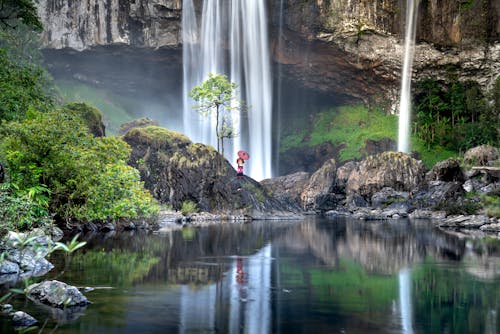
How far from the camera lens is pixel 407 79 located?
7162 centimetres

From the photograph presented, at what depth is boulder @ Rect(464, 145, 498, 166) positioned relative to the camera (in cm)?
5140

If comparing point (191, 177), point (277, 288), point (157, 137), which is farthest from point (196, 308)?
point (157, 137)

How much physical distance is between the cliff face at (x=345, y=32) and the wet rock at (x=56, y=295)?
6045 cm

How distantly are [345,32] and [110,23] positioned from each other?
87.4ft

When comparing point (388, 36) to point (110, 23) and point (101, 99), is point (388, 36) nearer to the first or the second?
point (110, 23)

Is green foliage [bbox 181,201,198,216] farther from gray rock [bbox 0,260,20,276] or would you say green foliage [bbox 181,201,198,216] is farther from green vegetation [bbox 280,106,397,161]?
green vegetation [bbox 280,106,397,161]

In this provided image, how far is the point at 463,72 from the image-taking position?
233ft

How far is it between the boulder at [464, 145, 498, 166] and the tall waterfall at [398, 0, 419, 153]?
1603 cm

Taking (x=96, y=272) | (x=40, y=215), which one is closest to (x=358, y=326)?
(x=96, y=272)

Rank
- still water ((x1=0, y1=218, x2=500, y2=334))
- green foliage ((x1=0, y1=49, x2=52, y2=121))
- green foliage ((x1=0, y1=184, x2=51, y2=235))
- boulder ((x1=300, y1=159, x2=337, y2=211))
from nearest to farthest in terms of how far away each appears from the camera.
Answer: still water ((x1=0, y1=218, x2=500, y2=334)) < green foliage ((x1=0, y1=184, x2=51, y2=235)) < green foliage ((x1=0, y1=49, x2=52, y2=121)) < boulder ((x1=300, y1=159, x2=337, y2=211))

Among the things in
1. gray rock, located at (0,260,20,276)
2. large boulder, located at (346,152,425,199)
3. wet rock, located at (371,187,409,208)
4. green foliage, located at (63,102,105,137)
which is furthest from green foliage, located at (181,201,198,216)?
gray rock, located at (0,260,20,276)

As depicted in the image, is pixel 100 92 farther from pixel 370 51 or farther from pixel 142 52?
pixel 370 51

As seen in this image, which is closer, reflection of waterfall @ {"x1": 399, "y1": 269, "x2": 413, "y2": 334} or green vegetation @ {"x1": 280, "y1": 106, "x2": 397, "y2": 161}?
reflection of waterfall @ {"x1": 399, "y1": 269, "x2": 413, "y2": 334}

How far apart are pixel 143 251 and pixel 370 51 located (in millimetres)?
57576
